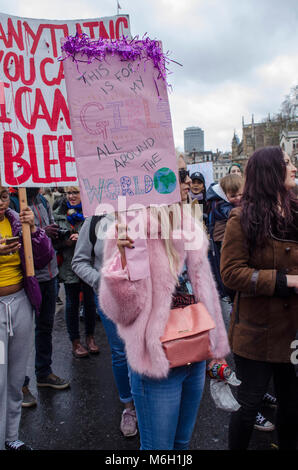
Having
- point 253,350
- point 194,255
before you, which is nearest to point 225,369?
point 253,350

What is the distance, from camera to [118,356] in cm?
283

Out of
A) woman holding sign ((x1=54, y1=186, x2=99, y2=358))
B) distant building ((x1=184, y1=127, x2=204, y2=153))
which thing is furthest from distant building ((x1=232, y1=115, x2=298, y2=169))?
woman holding sign ((x1=54, y1=186, x2=99, y2=358))

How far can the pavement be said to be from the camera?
8.86ft

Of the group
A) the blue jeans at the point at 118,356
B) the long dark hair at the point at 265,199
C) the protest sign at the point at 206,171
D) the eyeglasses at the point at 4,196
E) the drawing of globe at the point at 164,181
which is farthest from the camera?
the protest sign at the point at 206,171

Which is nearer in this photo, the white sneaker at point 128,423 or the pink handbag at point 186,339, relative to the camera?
A: the pink handbag at point 186,339

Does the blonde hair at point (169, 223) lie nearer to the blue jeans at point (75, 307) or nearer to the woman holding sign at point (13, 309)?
the woman holding sign at point (13, 309)

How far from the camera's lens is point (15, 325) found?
8.47 feet

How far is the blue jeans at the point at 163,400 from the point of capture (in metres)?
1.74

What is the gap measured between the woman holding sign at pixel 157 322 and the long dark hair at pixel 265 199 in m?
Answer: 0.39

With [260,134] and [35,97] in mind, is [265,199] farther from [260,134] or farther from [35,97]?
[260,134]

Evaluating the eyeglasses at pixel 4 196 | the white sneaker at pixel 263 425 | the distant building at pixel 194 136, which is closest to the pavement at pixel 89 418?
the white sneaker at pixel 263 425

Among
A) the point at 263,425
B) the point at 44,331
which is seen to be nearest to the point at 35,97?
the point at 44,331

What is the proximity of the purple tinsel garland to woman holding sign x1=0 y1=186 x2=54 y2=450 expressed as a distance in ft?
3.76
